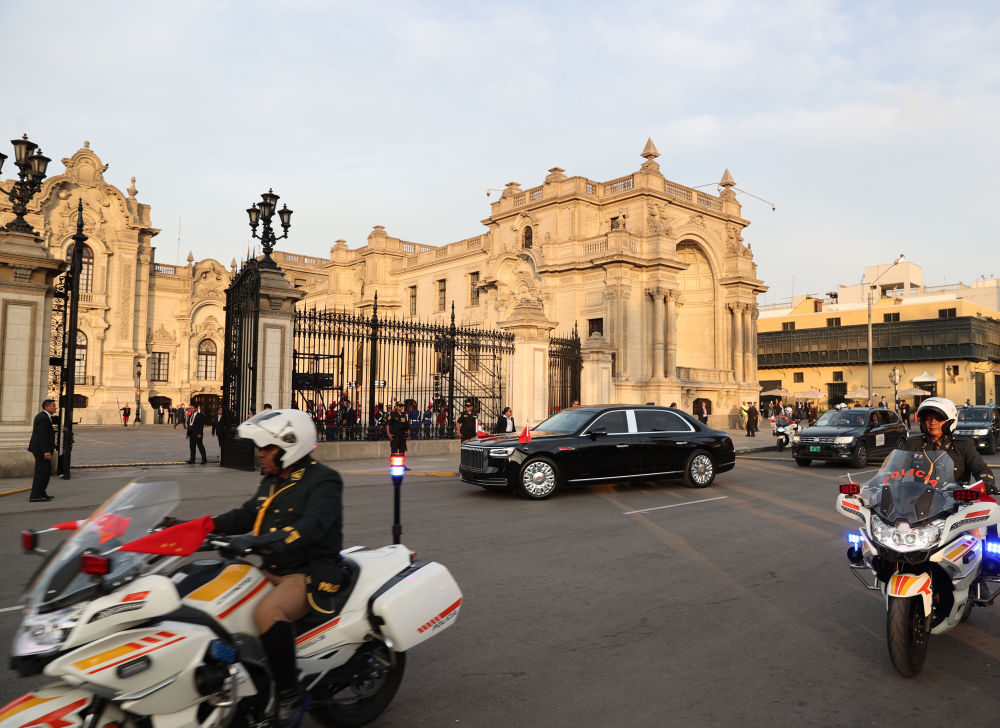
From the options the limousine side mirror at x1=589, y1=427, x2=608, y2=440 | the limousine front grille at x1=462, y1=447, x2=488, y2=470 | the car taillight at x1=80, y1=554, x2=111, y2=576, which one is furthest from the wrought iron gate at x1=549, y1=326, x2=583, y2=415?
the car taillight at x1=80, y1=554, x2=111, y2=576

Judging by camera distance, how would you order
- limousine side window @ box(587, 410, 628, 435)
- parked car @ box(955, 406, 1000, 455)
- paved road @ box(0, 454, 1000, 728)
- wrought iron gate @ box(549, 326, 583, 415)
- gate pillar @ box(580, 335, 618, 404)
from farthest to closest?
gate pillar @ box(580, 335, 618, 404) → wrought iron gate @ box(549, 326, 583, 415) → parked car @ box(955, 406, 1000, 455) → limousine side window @ box(587, 410, 628, 435) → paved road @ box(0, 454, 1000, 728)

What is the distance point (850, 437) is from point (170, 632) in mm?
17172

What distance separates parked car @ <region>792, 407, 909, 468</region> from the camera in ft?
55.2

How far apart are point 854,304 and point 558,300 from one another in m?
43.7

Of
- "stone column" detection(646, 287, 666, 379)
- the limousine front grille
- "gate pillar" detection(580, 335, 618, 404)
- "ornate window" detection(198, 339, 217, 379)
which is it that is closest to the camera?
the limousine front grille

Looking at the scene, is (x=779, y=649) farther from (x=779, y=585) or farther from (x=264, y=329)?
(x=264, y=329)

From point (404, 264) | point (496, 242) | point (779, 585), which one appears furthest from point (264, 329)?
point (404, 264)

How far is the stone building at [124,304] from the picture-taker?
43.1 meters

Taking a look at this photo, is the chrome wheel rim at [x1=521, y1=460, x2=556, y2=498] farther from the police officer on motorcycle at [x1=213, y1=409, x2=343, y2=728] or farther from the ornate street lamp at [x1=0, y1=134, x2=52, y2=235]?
the ornate street lamp at [x1=0, y1=134, x2=52, y2=235]

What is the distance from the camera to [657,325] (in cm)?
3512

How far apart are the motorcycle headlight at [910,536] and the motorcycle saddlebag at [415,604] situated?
9.39 ft

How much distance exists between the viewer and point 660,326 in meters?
35.1

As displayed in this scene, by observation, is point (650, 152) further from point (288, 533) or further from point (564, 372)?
point (288, 533)

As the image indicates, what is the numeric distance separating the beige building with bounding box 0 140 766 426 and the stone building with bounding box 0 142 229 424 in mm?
85
